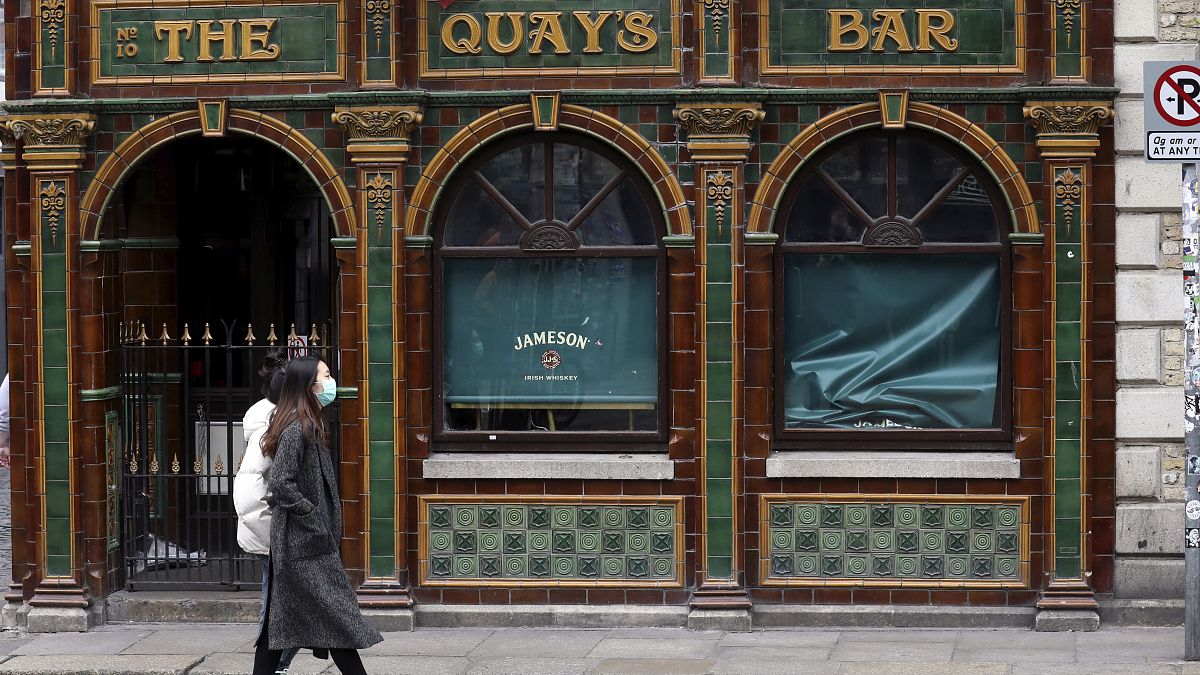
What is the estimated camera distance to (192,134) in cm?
1123

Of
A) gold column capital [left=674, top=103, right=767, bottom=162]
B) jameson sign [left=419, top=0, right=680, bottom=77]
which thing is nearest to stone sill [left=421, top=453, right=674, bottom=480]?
gold column capital [left=674, top=103, right=767, bottom=162]

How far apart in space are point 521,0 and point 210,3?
78.8 inches

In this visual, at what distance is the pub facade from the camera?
10.9 meters

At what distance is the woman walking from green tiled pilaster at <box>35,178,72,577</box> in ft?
10.8

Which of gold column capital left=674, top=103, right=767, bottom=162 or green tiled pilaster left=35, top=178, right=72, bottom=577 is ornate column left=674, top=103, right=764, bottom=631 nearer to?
gold column capital left=674, top=103, right=767, bottom=162

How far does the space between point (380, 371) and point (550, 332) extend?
1.15 meters

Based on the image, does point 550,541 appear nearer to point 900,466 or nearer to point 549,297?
point 549,297

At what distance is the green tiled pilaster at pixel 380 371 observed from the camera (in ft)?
36.2

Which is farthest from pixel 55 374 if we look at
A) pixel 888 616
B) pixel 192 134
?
pixel 888 616

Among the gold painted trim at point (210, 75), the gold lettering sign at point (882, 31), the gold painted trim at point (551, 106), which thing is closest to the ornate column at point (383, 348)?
the gold painted trim at point (210, 75)

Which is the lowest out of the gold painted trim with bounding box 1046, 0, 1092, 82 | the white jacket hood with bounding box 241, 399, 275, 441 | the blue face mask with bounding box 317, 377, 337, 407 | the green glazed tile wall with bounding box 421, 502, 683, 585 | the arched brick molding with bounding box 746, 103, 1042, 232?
the green glazed tile wall with bounding box 421, 502, 683, 585

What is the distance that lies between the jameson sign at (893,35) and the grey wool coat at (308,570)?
13.6 feet

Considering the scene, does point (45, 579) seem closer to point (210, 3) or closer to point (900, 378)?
point (210, 3)

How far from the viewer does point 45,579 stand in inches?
448
